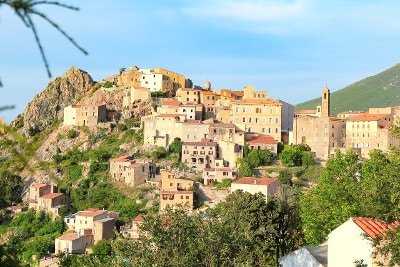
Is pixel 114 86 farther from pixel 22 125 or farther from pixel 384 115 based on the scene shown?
pixel 384 115

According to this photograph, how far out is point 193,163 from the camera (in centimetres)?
5966

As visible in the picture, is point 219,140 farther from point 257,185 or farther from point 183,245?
point 183,245

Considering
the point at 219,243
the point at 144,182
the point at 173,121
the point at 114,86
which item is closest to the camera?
the point at 219,243

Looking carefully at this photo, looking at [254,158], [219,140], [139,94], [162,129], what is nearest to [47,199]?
[162,129]

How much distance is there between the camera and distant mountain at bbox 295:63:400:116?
4948 inches

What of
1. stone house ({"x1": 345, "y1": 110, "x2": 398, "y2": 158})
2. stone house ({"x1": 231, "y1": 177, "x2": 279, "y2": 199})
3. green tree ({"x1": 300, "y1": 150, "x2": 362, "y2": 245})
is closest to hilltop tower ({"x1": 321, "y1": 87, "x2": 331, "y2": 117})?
stone house ({"x1": 345, "y1": 110, "x2": 398, "y2": 158})

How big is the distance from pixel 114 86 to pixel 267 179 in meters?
29.1

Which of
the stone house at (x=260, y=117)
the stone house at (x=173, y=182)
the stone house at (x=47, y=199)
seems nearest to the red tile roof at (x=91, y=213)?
the stone house at (x=47, y=199)

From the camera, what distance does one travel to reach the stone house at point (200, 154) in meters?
59.5

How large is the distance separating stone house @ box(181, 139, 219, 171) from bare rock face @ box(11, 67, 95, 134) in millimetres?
24192

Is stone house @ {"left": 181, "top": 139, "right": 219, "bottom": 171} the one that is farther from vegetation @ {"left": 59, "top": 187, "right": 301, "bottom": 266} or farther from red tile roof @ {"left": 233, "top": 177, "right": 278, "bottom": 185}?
vegetation @ {"left": 59, "top": 187, "right": 301, "bottom": 266}

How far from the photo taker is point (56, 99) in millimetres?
80312

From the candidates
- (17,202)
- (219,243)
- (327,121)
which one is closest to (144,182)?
(17,202)

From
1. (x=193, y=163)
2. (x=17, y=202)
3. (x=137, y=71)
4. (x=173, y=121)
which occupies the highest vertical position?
(x=137, y=71)
